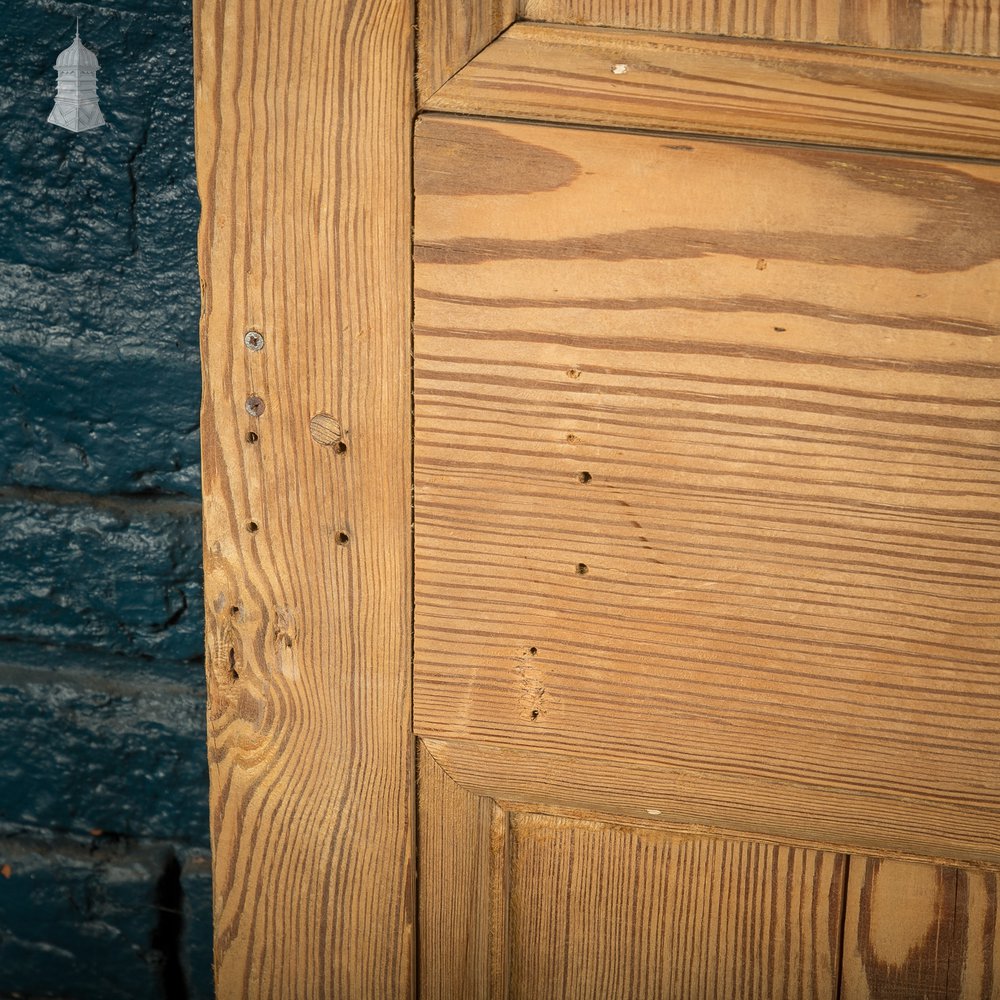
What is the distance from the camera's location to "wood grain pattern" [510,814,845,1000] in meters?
0.85

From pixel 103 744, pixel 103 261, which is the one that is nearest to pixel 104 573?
pixel 103 744

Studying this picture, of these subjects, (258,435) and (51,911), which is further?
(51,911)

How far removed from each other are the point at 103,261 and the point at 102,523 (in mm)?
241

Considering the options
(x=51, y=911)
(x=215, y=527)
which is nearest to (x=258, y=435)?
(x=215, y=527)

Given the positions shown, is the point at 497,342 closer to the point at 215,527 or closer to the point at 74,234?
the point at 215,527

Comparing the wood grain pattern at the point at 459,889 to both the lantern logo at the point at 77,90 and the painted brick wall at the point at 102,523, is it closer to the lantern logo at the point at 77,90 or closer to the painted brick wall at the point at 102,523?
the painted brick wall at the point at 102,523

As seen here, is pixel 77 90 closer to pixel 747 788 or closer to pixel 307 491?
pixel 307 491

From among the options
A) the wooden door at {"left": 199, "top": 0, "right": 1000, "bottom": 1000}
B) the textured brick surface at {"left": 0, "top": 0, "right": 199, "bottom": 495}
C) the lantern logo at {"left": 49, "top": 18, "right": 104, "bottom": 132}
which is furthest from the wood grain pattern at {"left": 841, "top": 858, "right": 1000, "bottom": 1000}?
the lantern logo at {"left": 49, "top": 18, "right": 104, "bottom": 132}

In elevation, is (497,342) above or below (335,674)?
above

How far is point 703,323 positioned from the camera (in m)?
0.73

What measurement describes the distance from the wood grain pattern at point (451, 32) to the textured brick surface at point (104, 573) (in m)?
0.44

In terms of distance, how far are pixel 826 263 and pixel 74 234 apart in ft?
2.05

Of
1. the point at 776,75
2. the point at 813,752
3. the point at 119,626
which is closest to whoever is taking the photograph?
the point at 776,75

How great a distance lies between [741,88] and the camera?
2.23 ft
